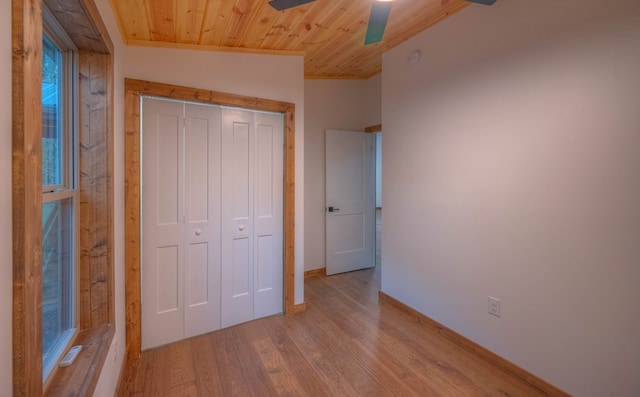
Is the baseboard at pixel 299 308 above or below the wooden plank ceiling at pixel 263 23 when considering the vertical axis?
below

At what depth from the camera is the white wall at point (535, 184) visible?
1501 millimetres

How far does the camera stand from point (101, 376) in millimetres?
1415

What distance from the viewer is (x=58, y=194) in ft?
4.18

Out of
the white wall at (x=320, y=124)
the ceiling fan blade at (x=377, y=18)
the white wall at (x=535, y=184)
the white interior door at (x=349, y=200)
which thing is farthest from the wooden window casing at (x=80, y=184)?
the white interior door at (x=349, y=200)

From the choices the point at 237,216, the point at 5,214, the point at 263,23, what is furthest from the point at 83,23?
the point at 237,216

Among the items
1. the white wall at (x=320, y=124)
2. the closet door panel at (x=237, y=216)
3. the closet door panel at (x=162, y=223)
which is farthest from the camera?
the white wall at (x=320, y=124)

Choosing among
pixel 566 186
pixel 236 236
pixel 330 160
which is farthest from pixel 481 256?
pixel 330 160

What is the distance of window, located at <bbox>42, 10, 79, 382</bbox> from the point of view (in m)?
1.26

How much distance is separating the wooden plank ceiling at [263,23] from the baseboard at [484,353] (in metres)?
2.53

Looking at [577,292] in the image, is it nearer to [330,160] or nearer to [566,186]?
[566,186]

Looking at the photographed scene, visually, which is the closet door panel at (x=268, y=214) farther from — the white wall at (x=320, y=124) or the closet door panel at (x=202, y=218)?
the white wall at (x=320, y=124)

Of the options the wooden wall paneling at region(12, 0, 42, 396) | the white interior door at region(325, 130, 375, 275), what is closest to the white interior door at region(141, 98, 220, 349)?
the wooden wall paneling at region(12, 0, 42, 396)

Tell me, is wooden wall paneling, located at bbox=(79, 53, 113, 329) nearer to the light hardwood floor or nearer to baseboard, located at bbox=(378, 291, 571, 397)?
the light hardwood floor

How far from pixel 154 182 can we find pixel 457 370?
2564 mm
